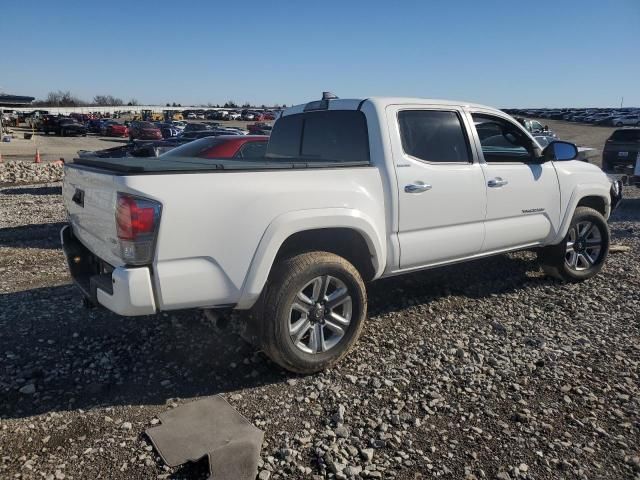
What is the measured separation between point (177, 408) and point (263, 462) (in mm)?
784

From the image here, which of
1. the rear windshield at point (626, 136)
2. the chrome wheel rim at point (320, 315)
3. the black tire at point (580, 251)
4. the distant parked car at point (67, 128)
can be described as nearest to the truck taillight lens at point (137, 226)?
the chrome wheel rim at point (320, 315)

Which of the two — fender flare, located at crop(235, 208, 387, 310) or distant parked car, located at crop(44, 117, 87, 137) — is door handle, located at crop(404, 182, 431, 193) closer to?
fender flare, located at crop(235, 208, 387, 310)

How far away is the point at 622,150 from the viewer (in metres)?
15.2

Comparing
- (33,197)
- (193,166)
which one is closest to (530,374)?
(193,166)

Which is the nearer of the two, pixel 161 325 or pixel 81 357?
pixel 81 357

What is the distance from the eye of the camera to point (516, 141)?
5.30m

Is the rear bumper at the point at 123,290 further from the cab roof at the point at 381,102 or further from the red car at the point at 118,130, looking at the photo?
the red car at the point at 118,130

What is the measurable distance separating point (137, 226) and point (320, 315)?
1.43 m

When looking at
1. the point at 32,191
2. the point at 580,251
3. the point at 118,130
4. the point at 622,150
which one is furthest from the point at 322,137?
the point at 118,130

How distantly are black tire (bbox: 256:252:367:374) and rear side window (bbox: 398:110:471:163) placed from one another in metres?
1.21

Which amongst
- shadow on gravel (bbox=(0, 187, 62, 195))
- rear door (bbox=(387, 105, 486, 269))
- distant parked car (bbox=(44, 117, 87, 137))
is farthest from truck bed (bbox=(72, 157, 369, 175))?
distant parked car (bbox=(44, 117, 87, 137))

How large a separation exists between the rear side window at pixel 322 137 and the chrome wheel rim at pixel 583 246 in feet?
9.65

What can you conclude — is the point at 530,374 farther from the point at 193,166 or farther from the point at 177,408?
the point at 193,166

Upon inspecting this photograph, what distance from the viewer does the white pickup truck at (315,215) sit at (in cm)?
295
